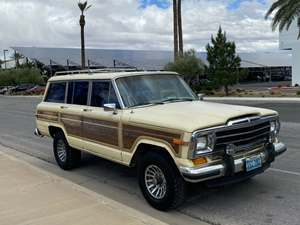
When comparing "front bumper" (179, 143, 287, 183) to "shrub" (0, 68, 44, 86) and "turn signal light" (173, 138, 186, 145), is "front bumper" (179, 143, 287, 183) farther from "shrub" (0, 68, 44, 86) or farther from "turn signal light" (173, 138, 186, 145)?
"shrub" (0, 68, 44, 86)

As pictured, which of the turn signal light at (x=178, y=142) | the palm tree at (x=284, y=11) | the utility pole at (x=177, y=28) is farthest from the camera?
the utility pole at (x=177, y=28)

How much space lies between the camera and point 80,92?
27.7 feet

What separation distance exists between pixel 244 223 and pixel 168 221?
937mm

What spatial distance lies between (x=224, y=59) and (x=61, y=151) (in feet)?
91.1

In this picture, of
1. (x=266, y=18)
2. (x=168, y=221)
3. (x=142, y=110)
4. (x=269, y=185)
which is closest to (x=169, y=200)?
(x=168, y=221)

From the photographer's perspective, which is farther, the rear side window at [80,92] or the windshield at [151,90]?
the rear side window at [80,92]

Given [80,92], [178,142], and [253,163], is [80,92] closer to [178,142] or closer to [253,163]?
[178,142]

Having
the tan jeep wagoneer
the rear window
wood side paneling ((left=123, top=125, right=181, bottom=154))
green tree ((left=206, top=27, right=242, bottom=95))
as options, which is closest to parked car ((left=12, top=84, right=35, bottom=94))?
green tree ((left=206, top=27, right=242, bottom=95))

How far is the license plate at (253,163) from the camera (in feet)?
20.4

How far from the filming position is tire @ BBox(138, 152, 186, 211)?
6016 millimetres

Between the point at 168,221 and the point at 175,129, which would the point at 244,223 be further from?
the point at 175,129

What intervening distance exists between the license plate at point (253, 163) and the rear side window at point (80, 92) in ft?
10.6

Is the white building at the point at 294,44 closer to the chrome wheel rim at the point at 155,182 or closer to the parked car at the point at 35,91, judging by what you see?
the parked car at the point at 35,91

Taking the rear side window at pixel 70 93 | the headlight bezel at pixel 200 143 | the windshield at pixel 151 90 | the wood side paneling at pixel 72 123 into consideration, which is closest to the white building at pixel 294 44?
the rear side window at pixel 70 93
